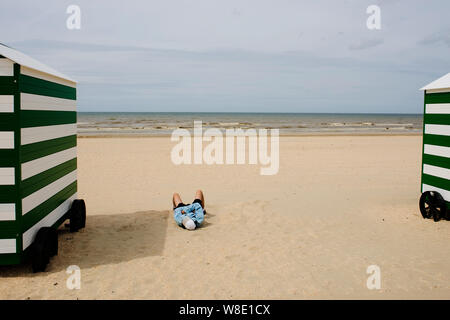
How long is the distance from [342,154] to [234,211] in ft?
37.4

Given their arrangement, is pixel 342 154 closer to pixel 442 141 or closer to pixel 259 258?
pixel 442 141

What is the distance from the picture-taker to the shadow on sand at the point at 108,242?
5.22 metres

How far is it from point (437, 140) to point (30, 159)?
6.90 meters

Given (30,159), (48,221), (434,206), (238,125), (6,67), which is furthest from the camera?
(238,125)

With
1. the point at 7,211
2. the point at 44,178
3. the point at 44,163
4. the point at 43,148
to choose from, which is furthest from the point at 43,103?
the point at 7,211

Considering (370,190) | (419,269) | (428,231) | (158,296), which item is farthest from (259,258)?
(370,190)

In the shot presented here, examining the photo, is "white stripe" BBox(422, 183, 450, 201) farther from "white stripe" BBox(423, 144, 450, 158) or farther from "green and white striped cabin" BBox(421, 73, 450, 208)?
"white stripe" BBox(423, 144, 450, 158)

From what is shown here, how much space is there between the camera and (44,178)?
5.27 metres

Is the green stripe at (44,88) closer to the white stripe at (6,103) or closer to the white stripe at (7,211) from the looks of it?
the white stripe at (6,103)

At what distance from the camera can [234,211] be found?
316 inches

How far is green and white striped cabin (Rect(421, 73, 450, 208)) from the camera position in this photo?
6969mm

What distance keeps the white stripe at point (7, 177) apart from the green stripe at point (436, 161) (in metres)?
6.93

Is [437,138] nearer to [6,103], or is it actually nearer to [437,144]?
[437,144]
